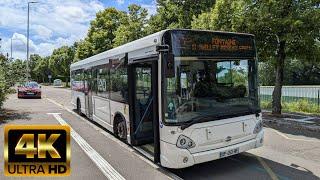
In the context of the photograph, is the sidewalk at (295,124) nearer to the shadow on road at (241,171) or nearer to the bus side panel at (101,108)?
Result: the shadow on road at (241,171)

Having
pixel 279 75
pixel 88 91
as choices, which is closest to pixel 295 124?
pixel 279 75

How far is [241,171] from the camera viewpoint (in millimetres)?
7469

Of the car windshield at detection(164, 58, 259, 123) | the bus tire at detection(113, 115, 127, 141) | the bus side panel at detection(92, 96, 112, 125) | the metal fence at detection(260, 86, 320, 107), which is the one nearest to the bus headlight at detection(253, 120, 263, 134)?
the car windshield at detection(164, 58, 259, 123)

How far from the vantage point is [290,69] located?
54.6 meters

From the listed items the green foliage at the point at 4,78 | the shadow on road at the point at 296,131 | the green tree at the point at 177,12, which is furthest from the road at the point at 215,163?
the green tree at the point at 177,12

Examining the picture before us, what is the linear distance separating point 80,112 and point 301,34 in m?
10.1

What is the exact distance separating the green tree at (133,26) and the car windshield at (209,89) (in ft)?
83.6

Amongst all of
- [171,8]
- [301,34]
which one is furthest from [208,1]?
[301,34]

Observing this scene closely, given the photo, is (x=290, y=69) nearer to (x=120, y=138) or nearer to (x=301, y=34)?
(x=301, y=34)

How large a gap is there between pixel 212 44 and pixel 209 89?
2.92ft

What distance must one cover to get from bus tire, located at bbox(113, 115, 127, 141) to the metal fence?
1361 centimetres

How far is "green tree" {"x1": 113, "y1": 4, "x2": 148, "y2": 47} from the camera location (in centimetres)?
3303

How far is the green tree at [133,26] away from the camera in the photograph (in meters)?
33.0

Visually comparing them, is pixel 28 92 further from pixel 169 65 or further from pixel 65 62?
pixel 65 62
